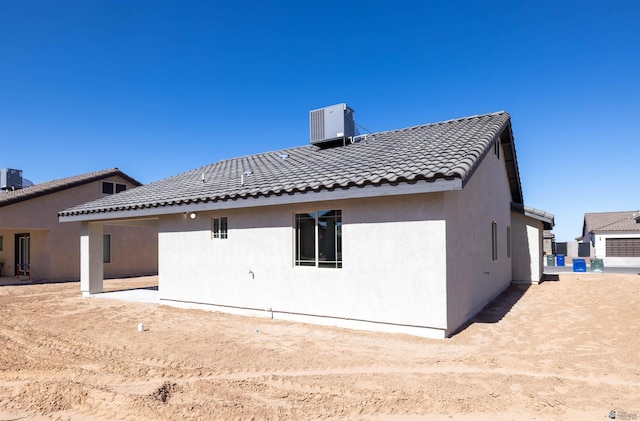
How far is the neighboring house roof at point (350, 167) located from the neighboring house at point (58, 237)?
7.59 meters

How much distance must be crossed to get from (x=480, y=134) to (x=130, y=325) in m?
10.1

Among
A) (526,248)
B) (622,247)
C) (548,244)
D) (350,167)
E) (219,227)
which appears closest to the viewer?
(350,167)

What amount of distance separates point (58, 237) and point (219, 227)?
1542 centimetres

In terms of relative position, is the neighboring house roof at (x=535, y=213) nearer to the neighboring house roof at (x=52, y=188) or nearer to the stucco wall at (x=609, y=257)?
the stucco wall at (x=609, y=257)

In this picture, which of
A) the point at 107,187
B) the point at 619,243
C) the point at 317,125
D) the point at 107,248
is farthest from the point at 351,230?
the point at 619,243

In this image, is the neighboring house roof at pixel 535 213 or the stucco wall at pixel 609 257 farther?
the stucco wall at pixel 609 257

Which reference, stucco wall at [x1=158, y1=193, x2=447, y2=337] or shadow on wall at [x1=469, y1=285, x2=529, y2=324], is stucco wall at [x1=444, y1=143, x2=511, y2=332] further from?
stucco wall at [x1=158, y1=193, x2=447, y2=337]

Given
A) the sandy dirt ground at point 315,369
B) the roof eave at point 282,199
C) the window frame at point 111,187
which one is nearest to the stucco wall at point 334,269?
the roof eave at point 282,199

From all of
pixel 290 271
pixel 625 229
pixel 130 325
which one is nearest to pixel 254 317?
pixel 290 271

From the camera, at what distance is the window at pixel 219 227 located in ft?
35.8

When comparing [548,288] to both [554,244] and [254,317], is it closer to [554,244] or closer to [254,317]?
[254,317]

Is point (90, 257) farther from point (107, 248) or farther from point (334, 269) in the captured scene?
point (334, 269)

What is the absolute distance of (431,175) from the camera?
704cm

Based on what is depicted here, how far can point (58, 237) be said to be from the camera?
2122 cm
